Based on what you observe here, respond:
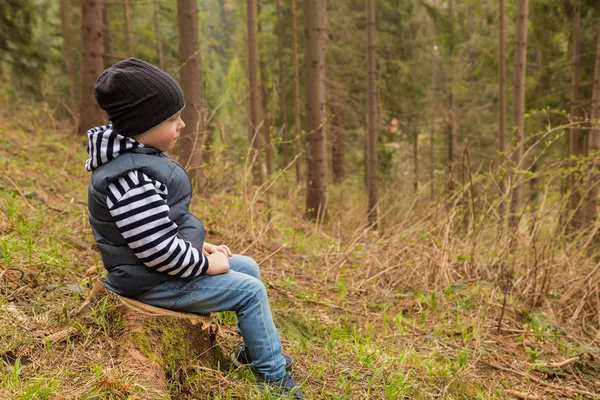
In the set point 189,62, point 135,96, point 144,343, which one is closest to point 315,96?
point 189,62

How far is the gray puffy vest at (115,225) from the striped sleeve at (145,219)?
52 mm

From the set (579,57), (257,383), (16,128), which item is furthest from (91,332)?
(579,57)

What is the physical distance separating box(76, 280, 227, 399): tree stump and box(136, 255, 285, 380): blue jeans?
7cm

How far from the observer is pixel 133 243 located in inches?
89.8

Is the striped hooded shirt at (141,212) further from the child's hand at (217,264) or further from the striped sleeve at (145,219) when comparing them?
the child's hand at (217,264)

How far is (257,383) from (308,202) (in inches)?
305

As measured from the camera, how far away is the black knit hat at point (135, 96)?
2.29 m

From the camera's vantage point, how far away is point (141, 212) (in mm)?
2246

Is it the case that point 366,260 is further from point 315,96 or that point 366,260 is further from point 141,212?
point 315,96

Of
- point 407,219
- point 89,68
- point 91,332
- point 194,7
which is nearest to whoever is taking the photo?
point 91,332

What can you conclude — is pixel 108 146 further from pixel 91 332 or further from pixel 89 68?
pixel 89 68

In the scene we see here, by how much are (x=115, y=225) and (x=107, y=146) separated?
37 centimetres

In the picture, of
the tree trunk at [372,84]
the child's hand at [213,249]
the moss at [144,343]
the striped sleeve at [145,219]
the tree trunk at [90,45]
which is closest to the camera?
the striped sleeve at [145,219]

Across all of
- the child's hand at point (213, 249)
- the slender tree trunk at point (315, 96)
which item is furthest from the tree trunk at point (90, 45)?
the child's hand at point (213, 249)
